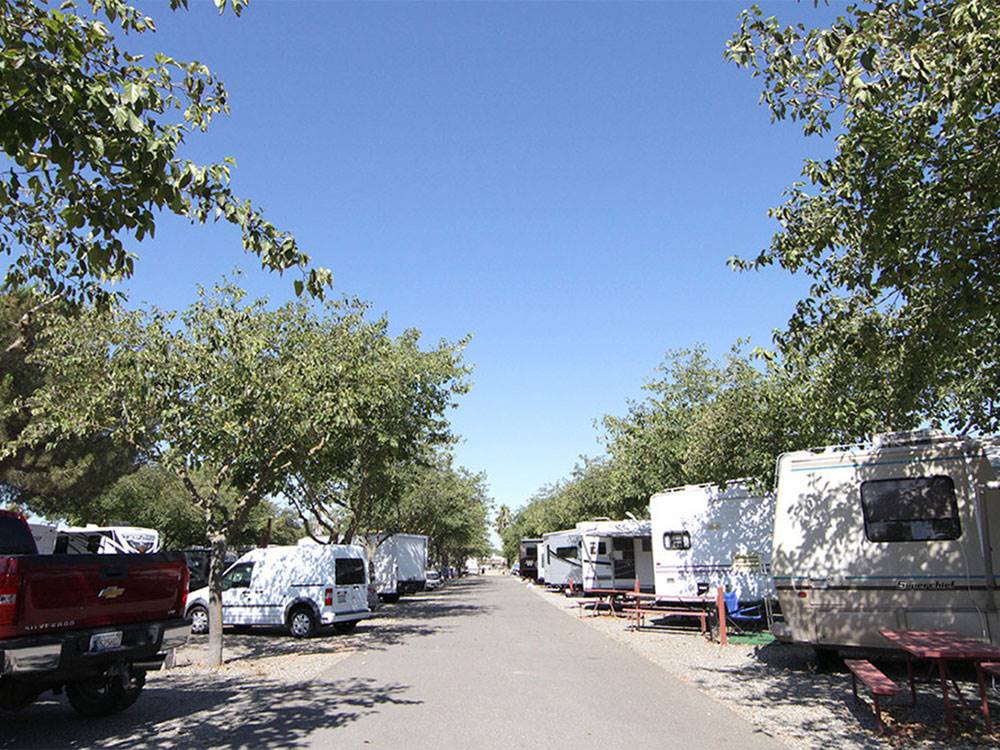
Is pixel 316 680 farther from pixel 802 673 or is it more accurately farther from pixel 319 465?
pixel 802 673

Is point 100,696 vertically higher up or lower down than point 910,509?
lower down

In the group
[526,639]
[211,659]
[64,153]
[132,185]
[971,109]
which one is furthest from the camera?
[526,639]

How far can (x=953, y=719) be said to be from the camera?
7.39m

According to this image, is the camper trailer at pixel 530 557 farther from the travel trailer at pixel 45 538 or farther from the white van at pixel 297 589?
the travel trailer at pixel 45 538

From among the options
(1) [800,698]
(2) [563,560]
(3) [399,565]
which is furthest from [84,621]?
(2) [563,560]

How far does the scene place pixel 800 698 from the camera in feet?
29.7

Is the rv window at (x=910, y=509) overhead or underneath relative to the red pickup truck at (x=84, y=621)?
overhead

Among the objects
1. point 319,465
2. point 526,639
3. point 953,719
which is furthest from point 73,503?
point 953,719

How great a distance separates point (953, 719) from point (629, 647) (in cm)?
794

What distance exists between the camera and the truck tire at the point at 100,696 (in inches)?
324

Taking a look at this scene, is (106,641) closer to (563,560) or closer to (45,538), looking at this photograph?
(45,538)

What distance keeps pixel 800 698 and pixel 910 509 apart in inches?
116

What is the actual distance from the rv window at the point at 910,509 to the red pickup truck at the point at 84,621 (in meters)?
8.90

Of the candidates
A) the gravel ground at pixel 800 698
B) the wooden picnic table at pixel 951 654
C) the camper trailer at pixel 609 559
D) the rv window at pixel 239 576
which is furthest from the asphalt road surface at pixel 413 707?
the camper trailer at pixel 609 559
